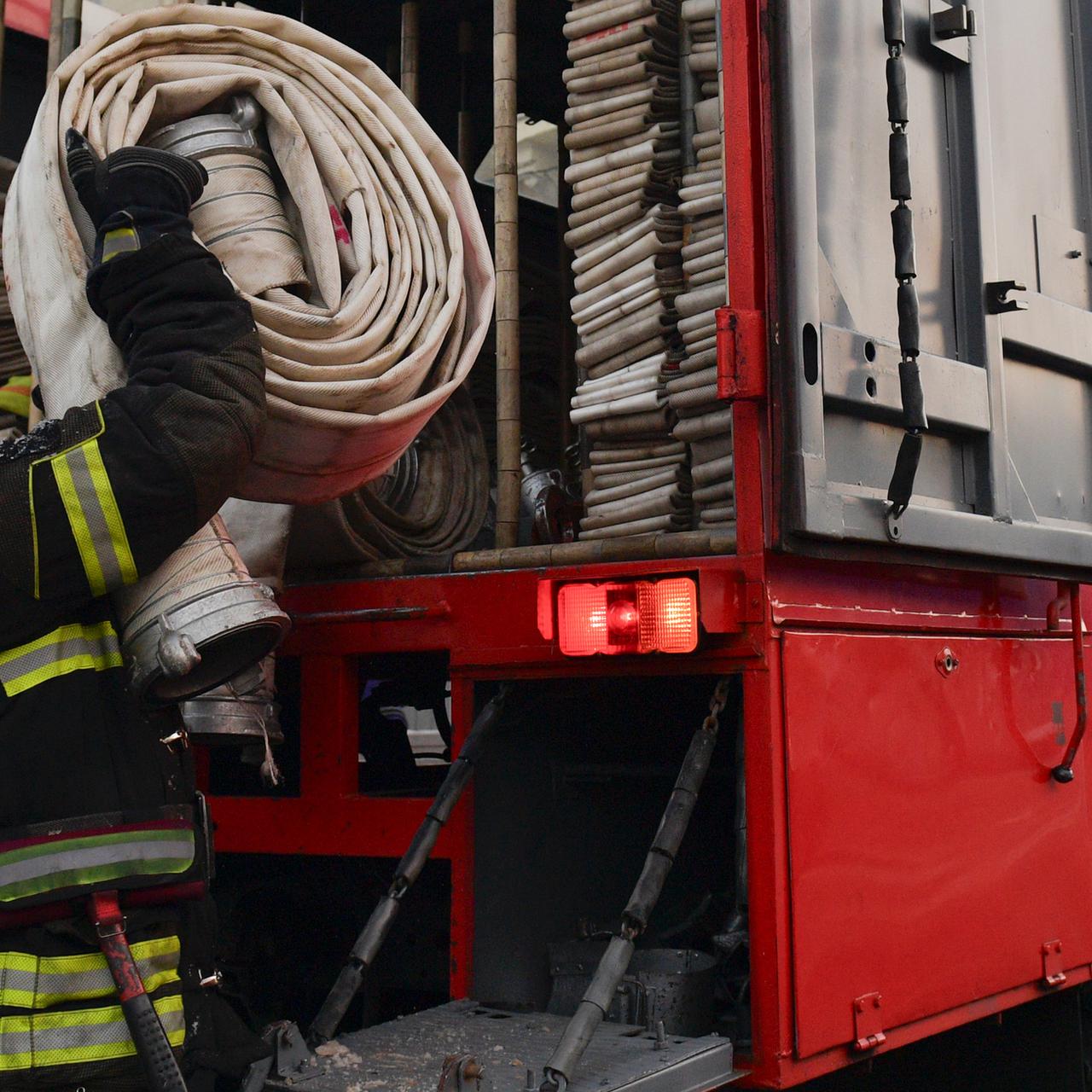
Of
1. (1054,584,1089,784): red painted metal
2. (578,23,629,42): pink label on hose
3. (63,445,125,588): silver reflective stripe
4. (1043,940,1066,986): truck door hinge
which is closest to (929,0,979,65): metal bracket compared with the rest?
(578,23,629,42): pink label on hose

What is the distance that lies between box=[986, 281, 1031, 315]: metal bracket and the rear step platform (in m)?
1.58

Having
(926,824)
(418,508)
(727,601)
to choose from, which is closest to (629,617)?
(727,601)

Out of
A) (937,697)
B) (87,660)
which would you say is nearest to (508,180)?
(937,697)

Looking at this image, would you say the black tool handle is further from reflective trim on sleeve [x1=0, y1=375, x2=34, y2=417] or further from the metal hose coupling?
reflective trim on sleeve [x1=0, y1=375, x2=34, y2=417]

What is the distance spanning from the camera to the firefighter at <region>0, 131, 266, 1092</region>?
185cm

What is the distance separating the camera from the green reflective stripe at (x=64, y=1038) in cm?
182

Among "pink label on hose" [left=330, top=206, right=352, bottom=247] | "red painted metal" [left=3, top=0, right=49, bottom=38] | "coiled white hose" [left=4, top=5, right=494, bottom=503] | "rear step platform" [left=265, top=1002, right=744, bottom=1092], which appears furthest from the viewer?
"red painted metal" [left=3, top=0, right=49, bottom=38]

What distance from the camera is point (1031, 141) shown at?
3.30m

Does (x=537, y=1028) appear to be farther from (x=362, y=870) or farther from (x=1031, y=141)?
(x=1031, y=141)

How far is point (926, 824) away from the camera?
273cm

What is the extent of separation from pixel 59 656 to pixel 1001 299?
203cm

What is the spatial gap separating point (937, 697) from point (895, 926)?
18.8 inches

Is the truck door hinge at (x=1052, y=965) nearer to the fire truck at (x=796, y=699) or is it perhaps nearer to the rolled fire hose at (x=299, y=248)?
the fire truck at (x=796, y=699)

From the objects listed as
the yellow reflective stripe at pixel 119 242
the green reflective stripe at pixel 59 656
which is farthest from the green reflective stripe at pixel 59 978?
the yellow reflective stripe at pixel 119 242
